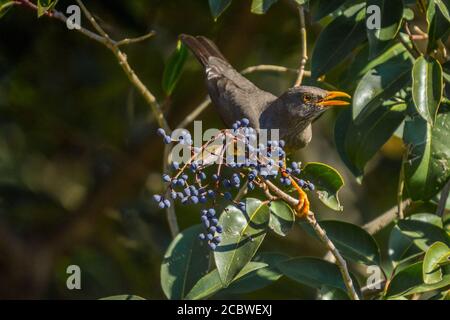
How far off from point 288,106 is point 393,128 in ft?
2.14

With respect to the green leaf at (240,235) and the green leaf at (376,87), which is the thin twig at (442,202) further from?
the green leaf at (240,235)

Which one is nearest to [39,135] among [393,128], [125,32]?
[125,32]

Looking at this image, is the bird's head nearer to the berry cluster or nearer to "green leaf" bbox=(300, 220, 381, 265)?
"green leaf" bbox=(300, 220, 381, 265)

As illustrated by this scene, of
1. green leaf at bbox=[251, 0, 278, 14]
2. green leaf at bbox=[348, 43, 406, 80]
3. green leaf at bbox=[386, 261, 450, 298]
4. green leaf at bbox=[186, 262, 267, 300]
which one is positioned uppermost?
green leaf at bbox=[251, 0, 278, 14]

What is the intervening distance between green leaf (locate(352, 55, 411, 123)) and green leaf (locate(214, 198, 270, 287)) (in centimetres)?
84

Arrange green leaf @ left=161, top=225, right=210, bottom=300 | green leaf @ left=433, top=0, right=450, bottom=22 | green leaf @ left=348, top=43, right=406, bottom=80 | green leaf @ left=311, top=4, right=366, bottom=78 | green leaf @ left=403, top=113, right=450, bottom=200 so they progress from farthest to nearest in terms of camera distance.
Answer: green leaf @ left=348, top=43, right=406, bottom=80 → green leaf @ left=311, top=4, right=366, bottom=78 → green leaf @ left=161, top=225, right=210, bottom=300 → green leaf @ left=403, top=113, right=450, bottom=200 → green leaf @ left=433, top=0, right=450, bottom=22

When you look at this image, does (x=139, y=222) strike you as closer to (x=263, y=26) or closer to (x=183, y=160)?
(x=263, y=26)

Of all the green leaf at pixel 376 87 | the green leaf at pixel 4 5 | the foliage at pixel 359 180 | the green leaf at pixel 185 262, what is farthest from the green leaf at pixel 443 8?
the green leaf at pixel 4 5

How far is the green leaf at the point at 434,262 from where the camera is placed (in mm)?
3709

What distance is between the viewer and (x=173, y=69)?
4.87 metres

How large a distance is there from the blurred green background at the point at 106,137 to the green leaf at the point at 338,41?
5.23 feet

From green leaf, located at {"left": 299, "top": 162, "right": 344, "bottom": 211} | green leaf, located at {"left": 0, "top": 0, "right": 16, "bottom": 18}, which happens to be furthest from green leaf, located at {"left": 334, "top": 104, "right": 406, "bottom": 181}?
green leaf, located at {"left": 0, "top": 0, "right": 16, "bottom": 18}

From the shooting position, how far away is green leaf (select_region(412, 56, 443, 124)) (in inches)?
152
